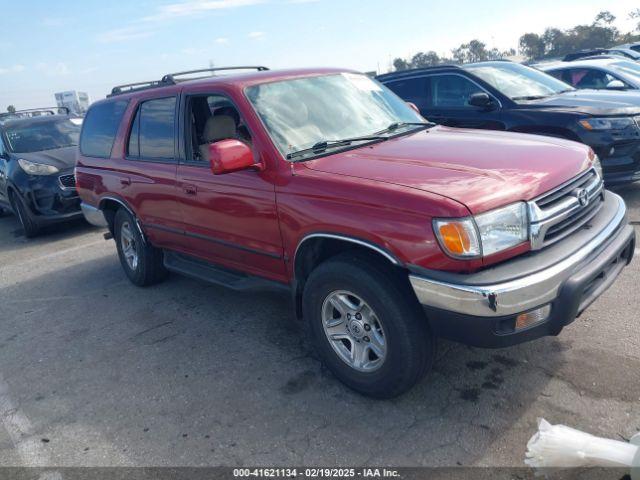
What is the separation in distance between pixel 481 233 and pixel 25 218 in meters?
7.81

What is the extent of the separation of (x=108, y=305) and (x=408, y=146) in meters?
3.37

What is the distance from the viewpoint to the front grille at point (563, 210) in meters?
2.74

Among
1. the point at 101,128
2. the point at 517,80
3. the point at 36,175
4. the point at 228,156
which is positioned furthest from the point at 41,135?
the point at 517,80

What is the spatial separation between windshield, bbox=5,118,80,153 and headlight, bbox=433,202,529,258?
8.34 metres

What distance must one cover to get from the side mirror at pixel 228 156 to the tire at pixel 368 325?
83cm

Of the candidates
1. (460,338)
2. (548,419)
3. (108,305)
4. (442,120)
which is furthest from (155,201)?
(442,120)

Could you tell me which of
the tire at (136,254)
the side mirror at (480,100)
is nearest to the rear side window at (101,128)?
the tire at (136,254)

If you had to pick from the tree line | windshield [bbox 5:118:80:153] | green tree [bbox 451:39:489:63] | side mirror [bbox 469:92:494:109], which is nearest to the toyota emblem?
side mirror [bbox 469:92:494:109]

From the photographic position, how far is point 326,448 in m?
2.80

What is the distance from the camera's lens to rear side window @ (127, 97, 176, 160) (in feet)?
14.5

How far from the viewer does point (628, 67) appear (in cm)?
1041

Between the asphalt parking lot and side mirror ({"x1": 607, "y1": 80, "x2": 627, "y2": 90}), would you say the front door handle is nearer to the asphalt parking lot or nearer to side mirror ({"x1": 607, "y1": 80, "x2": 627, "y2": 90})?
the asphalt parking lot

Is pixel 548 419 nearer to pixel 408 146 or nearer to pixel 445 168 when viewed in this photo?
pixel 445 168

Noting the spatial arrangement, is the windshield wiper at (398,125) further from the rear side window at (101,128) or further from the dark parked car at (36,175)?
the dark parked car at (36,175)
